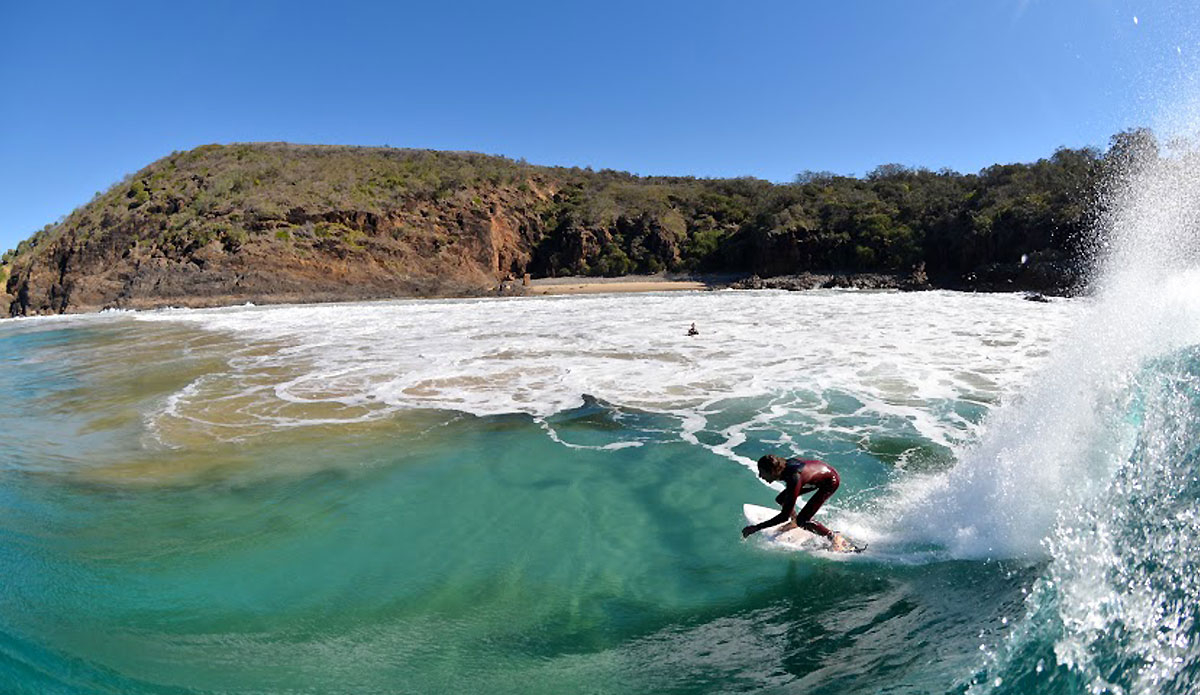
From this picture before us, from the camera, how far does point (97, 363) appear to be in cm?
1689

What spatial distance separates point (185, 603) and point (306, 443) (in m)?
4.01

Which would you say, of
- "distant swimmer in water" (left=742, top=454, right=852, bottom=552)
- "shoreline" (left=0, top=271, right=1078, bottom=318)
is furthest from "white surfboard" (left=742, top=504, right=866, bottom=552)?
"shoreline" (left=0, top=271, right=1078, bottom=318)

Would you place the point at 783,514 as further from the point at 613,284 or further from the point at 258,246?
the point at 258,246

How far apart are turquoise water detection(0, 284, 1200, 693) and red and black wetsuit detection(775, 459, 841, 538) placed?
293 millimetres

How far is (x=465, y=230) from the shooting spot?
53.7 m

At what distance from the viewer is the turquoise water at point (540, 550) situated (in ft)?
11.4

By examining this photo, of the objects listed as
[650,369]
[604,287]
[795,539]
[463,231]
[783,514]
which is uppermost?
[463,231]

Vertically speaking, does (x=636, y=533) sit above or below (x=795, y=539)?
below

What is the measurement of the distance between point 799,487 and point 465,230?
51.6 meters

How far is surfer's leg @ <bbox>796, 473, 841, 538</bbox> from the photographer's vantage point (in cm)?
502

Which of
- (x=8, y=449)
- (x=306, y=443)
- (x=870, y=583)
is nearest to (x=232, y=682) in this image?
(x=870, y=583)

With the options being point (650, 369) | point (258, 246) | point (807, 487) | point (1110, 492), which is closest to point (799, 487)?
point (807, 487)

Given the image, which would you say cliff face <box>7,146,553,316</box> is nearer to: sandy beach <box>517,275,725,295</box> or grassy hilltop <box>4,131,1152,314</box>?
grassy hilltop <box>4,131,1152,314</box>

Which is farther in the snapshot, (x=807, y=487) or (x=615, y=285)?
(x=615, y=285)
